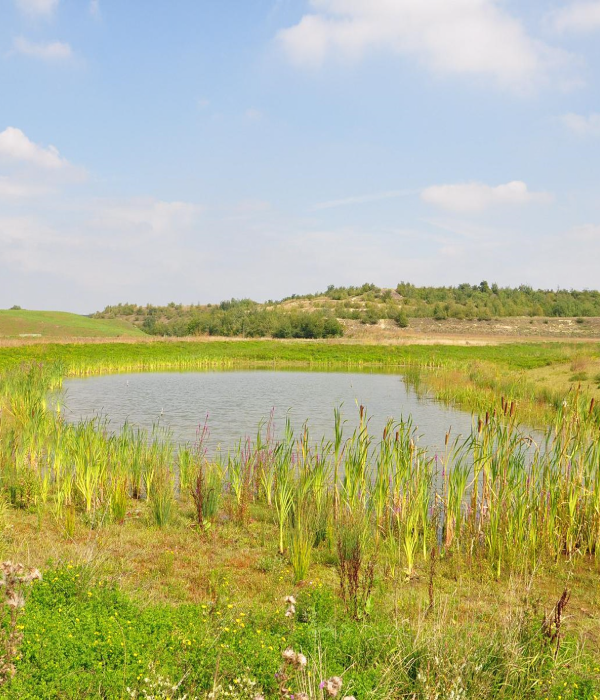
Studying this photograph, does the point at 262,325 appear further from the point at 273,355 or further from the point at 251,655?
the point at 251,655

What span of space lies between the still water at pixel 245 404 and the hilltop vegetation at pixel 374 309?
1520 inches

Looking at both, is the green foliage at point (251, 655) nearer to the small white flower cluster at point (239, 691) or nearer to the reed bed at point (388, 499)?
the small white flower cluster at point (239, 691)

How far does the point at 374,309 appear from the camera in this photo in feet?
260

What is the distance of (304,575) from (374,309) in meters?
74.5

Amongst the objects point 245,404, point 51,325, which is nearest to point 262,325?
point 51,325

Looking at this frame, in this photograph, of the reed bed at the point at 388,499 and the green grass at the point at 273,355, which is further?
the green grass at the point at 273,355

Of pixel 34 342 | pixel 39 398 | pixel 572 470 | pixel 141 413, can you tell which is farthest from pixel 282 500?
pixel 34 342

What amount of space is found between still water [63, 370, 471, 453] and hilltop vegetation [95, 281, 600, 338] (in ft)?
127

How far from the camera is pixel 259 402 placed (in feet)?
64.1

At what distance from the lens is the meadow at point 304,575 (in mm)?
3582

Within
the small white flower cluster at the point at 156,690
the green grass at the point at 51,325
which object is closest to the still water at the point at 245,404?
the small white flower cluster at the point at 156,690

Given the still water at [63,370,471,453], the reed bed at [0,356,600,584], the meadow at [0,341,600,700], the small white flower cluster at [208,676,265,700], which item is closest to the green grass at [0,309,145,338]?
the still water at [63,370,471,453]

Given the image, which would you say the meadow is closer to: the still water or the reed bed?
the reed bed

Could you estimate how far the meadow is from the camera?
358 centimetres
